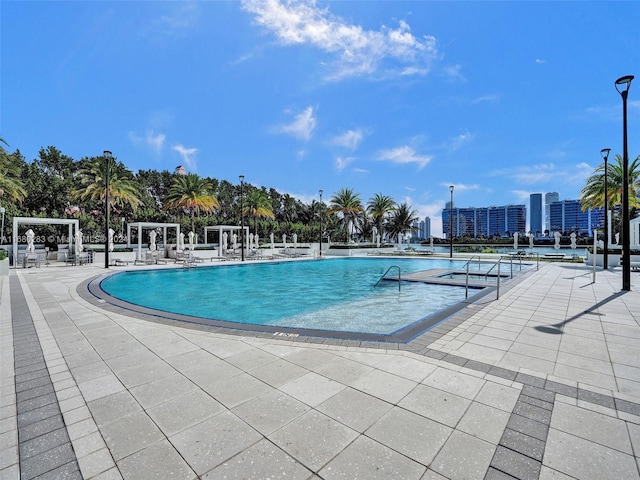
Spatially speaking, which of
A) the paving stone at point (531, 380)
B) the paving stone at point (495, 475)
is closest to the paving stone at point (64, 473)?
the paving stone at point (495, 475)

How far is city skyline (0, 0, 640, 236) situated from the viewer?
11.0m

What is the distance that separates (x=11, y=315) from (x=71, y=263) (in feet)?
50.7

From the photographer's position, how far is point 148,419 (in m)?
2.54

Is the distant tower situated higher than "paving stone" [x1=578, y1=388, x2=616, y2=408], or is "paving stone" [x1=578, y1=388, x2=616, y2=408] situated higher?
the distant tower

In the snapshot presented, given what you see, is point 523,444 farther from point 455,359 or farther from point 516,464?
point 455,359

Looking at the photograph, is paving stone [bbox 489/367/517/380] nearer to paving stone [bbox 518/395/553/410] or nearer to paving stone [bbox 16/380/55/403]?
paving stone [bbox 518/395/553/410]

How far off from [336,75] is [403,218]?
25048 mm

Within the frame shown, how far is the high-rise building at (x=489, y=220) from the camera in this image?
8950 centimetres

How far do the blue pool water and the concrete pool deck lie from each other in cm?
237

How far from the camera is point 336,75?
1727cm

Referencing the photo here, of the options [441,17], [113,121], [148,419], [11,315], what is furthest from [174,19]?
[113,121]

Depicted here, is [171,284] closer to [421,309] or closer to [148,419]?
[421,309]

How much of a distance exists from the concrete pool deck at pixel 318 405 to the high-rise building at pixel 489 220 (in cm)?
9020

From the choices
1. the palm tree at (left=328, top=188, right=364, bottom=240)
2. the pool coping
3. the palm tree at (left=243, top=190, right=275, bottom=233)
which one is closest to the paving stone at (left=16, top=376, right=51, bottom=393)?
the pool coping
